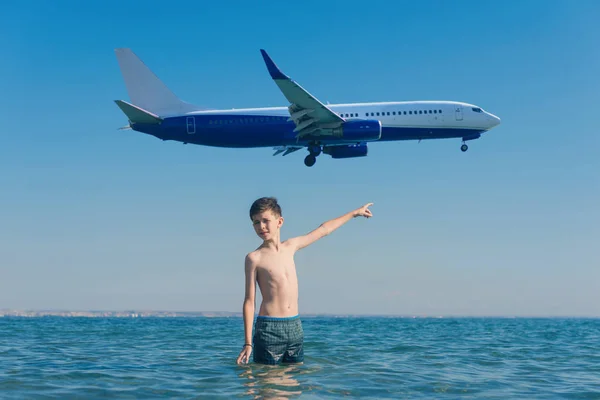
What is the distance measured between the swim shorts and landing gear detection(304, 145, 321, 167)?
31985 mm

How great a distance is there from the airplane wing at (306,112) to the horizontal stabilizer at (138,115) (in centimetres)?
929

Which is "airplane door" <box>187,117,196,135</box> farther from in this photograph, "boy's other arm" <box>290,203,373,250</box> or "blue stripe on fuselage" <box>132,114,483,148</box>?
"boy's other arm" <box>290,203,373,250</box>

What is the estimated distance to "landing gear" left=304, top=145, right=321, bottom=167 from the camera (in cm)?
3948

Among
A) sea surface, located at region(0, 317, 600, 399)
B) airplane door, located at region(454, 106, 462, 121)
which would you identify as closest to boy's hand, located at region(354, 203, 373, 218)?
sea surface, located at region(0, 317, 600, 399)

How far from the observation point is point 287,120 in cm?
4066

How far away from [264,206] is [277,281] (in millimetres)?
938

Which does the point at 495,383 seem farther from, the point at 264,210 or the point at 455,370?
the point at 264,210

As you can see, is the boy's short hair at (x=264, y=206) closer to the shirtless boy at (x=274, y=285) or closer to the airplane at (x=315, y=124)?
the shirtless boy at (x=274, y=285)

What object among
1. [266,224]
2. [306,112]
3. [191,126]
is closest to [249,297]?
[266,224]

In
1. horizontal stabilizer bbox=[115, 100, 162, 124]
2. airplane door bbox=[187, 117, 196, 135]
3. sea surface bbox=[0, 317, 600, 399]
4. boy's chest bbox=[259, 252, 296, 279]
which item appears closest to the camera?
boy's chest bbox=[259, 252, 296, 279]

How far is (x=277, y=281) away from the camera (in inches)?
287

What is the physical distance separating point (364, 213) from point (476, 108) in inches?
1486

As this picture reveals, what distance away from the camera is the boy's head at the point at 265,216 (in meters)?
7.15

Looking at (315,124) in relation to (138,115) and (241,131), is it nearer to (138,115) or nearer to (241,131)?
(241,131)
